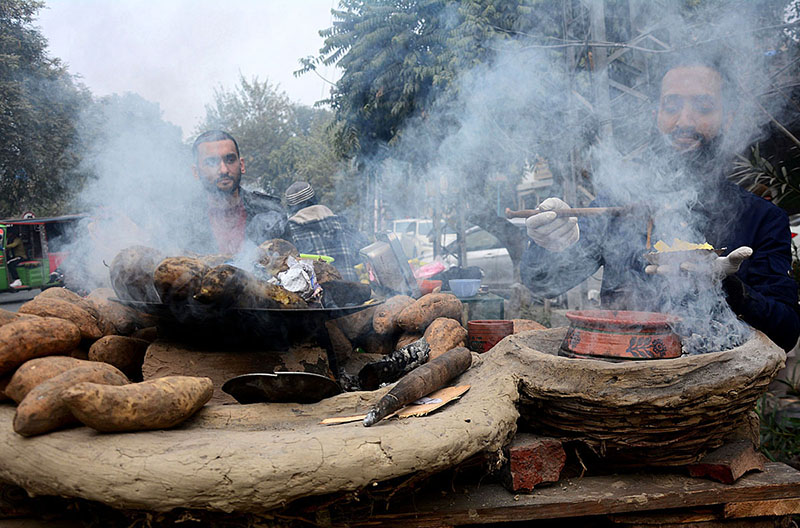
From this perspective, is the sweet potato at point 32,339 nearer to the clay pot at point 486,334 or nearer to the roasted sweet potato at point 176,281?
the roasted sweet potato at point 176,281

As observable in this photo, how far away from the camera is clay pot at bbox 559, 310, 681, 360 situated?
184 centimetres

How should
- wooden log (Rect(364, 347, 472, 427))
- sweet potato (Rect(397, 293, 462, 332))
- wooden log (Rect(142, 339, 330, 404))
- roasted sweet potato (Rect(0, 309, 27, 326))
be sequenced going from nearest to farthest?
1. wooden log (Rect(364, 347, 472, 427))
2. roasted sweet potato (Rect(0, 309, 27, 326))
3. wooden log (Rect(142, 339, 330, 404))
4. sweet potato (Rect(397, 293, 462, 332))

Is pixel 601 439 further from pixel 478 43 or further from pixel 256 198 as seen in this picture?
pixel 478 43

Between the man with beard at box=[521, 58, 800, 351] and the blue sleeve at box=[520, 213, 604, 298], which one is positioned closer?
the man with beard at box=[521, 58, 800, 351]

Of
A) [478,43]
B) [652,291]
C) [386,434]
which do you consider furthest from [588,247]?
[478,43]

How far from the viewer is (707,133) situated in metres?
2.37

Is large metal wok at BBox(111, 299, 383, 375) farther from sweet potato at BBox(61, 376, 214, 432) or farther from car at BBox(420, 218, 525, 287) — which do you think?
car at BBox(420, 218, 525, 287)

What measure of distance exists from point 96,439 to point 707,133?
286cm

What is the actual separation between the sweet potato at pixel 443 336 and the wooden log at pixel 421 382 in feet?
1.72

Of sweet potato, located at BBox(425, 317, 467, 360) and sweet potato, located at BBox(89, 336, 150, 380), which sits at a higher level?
sweet potato, located at BBox(89, 336, 150, 380)

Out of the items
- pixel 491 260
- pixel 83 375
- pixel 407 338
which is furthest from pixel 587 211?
pixel 491 260

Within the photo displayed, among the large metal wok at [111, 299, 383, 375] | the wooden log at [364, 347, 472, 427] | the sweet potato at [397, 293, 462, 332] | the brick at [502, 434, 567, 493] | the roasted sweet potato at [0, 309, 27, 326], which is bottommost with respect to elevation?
the brick at [502, 434, 567, 493]

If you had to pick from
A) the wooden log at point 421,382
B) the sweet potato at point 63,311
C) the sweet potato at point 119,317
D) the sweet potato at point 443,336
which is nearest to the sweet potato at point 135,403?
the wooden log at point 421,382

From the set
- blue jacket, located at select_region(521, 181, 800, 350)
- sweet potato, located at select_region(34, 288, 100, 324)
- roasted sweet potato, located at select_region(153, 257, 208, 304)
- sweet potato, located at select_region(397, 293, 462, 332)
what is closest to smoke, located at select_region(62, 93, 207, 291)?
sweet potato, located at select_region(34, 288, 100, 324)
